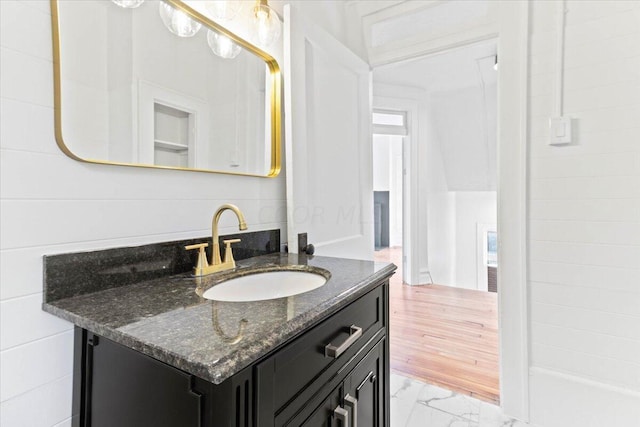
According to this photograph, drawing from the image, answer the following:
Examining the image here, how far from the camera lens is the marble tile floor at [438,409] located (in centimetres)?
157

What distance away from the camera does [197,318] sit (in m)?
0.65

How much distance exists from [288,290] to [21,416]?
2.41 ft

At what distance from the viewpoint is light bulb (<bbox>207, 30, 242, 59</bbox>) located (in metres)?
1.21

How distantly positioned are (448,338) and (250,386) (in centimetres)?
233

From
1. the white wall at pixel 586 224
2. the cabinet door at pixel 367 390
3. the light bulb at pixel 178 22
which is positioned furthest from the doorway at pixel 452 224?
the light bulb at pixel 178 22

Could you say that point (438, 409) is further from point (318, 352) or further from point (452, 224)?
point (452, 224)

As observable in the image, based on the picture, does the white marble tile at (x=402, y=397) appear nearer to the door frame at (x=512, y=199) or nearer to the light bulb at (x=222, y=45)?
the door frame at (x=512, y=199)

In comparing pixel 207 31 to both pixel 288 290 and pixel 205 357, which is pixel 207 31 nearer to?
pixel 288 290

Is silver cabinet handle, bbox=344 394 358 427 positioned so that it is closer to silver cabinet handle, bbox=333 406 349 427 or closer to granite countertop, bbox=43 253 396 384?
silver cabinet handle, bbox=333 406 349 427

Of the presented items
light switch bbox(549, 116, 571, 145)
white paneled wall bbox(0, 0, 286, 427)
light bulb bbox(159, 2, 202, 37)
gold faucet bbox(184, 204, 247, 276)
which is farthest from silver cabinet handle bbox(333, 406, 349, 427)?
light switch bbox(549, 116, 571, 145)

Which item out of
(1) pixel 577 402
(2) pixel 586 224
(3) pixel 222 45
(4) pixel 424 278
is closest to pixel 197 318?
(3) pixel 222 45

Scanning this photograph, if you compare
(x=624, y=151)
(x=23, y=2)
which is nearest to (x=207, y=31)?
(x=23, y=2)

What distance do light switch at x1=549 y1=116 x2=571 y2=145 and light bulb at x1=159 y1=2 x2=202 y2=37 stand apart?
1621 millimetres

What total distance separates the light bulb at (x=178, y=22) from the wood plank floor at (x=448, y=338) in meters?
2.16
